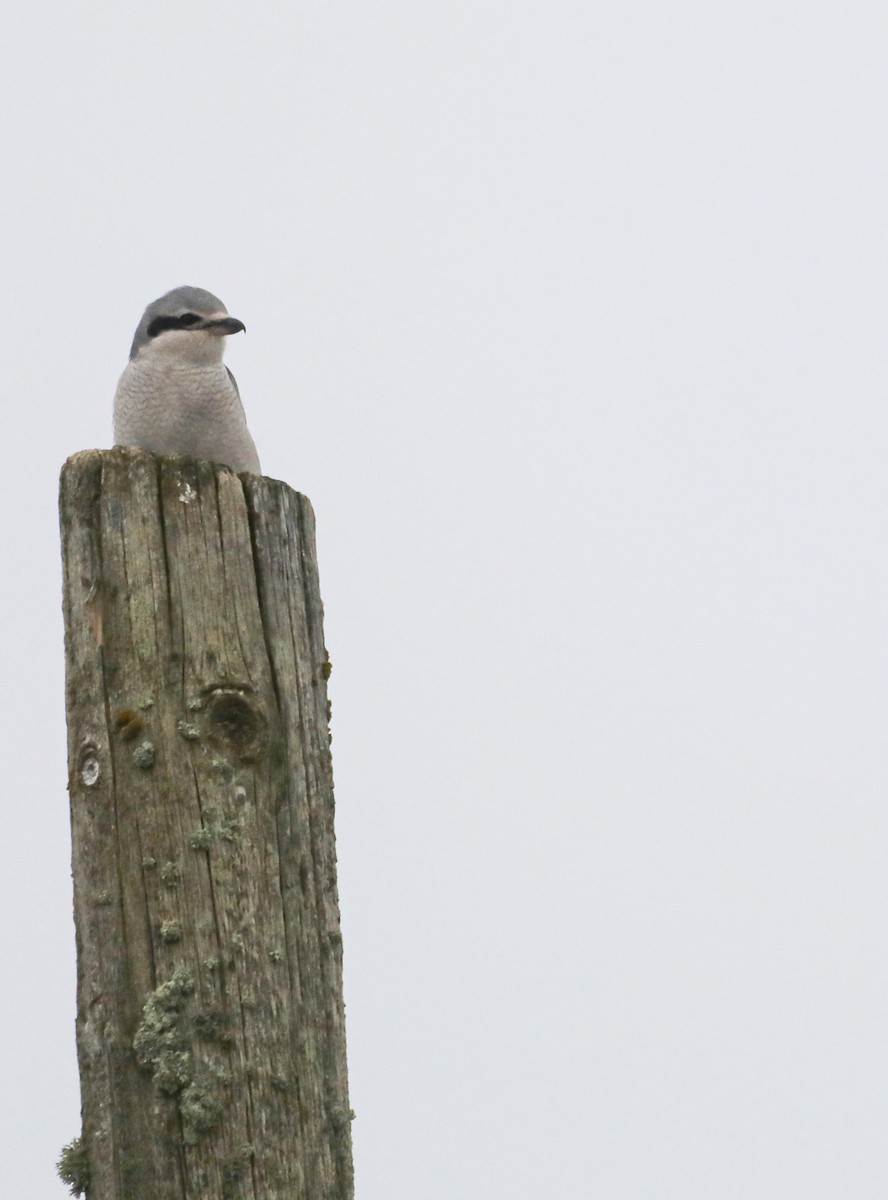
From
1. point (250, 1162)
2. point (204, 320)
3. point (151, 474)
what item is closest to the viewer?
point (250, 1162)

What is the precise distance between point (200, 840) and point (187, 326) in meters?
3.40

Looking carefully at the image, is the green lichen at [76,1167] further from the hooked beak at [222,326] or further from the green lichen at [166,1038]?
the hooked beak at [222,326]

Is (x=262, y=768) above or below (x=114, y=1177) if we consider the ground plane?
above

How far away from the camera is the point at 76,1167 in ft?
10.9

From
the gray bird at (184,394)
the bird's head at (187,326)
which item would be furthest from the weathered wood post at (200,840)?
the bird's head at (187,326)

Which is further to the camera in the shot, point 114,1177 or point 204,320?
point 204,320

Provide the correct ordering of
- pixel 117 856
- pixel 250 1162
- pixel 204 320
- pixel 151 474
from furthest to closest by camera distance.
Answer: pixel 204 320
pixel 151 474
pixel 117 856
pixel 250 1162

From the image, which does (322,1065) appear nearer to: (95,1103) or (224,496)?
(95,1103)

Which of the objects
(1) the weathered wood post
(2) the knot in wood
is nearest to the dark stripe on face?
(1) the weathered wood post

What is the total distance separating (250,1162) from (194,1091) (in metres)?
0.21

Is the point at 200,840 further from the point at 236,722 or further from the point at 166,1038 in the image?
the point at 166,1038

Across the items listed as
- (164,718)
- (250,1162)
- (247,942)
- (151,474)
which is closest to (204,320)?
(151,474)

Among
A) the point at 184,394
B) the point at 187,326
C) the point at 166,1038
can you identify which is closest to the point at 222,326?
the point at 187,326

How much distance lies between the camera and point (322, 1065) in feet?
11.0
